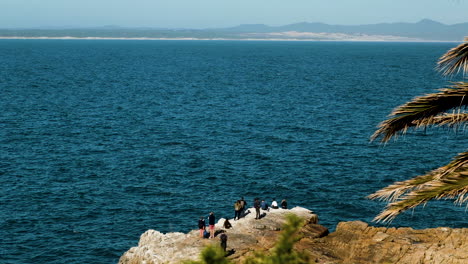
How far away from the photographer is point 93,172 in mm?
59781

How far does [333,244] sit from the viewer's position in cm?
3403

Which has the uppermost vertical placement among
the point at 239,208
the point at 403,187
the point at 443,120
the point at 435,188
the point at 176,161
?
the point at 443,120

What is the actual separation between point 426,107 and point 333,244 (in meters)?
24.2

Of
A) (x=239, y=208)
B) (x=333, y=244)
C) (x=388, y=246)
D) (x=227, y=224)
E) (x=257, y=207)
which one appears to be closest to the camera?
(x=388, y=246)

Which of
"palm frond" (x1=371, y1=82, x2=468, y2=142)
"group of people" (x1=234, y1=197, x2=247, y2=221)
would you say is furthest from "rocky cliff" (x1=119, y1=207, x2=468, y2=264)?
"palm frond" (x1=371, y1=82, x2=468, y2=142)

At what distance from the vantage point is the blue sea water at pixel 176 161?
1809 inches

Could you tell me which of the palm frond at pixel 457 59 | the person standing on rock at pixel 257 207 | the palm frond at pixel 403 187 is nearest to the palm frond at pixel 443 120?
the palm frond at pixel 457 59

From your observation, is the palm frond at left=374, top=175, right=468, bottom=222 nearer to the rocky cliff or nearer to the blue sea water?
the rocky cliff

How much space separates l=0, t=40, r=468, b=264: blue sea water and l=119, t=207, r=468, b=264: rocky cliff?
27.6ft

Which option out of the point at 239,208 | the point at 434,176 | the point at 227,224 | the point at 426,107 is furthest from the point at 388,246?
the point at 426,107

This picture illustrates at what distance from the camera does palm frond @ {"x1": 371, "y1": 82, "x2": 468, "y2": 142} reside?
11.1 meters

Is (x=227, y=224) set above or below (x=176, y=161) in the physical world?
above

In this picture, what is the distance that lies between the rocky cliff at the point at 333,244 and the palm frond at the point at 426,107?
1920cm

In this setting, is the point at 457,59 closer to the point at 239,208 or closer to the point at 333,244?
the point at 333,244
